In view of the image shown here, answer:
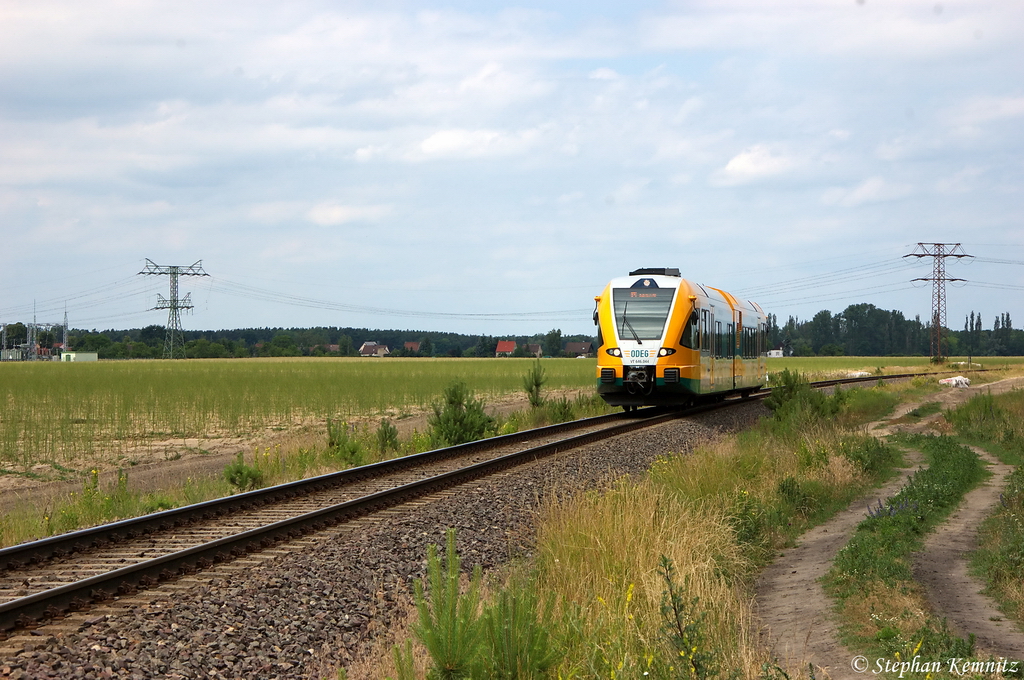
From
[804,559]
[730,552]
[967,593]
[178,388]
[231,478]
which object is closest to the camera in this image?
[967,593]

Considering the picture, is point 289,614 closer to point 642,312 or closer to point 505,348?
point 642,312

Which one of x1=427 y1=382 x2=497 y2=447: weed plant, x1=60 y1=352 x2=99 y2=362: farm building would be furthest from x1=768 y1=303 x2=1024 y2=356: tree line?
x1=427 y1=382 x2=497 y2=447: weed plant

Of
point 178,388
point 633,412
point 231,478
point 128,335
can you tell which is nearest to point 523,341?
point 128,335

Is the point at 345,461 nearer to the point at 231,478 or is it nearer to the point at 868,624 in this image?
the point at 231,478

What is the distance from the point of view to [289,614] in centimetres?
691

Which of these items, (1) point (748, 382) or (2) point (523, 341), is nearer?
(1) point (748, 382)

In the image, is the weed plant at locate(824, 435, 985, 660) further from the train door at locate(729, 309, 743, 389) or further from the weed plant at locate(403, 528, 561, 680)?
the train door at locate(729, 309, 743, 389)

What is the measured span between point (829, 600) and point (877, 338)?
A: 17445 cm

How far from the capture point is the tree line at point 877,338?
168 m

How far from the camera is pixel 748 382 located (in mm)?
32500

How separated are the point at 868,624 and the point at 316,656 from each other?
4.06 meters

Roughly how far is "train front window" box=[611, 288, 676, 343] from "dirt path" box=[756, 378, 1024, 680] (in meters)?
9.71

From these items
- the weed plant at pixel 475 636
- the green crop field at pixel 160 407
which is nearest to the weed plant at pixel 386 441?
the green crop field at pixel 160 407

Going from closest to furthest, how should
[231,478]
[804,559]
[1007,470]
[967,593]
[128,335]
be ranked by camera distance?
[967,593] → [804,559] → [231,478] → [1007,470] → [128,335]
